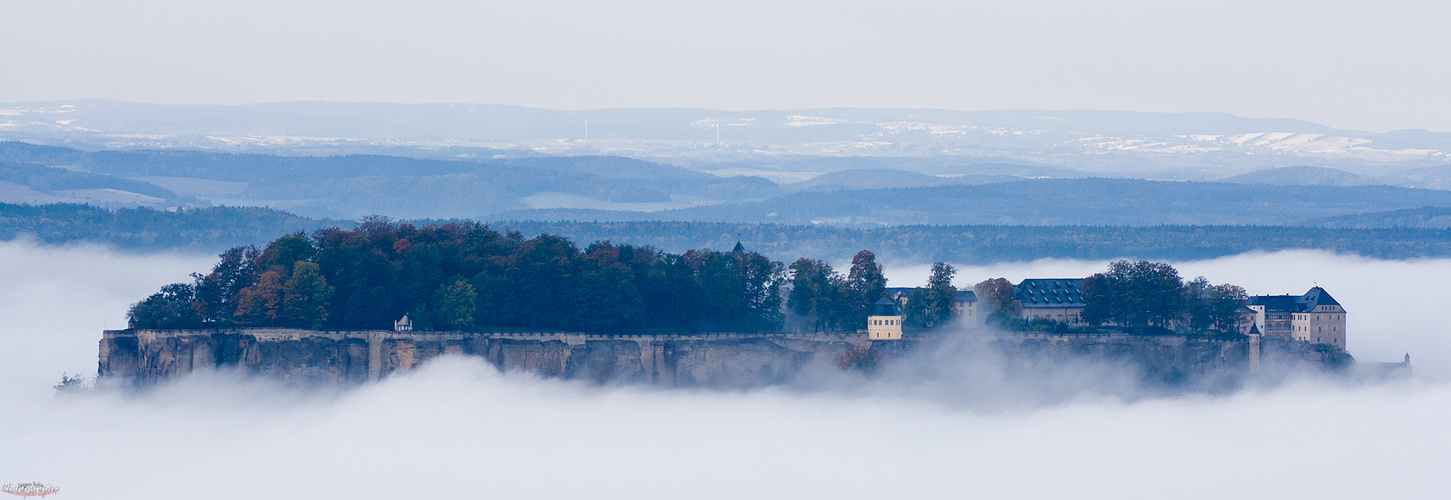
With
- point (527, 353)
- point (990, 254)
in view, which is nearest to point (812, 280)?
point (527, 353)

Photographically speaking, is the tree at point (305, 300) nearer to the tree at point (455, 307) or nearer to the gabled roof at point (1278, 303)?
the tree at point (455, 307)

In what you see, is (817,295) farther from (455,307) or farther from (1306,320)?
(1306,320)

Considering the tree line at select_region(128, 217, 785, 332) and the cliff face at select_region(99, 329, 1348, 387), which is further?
the tree line at select_region(128, 217, 785, 332)

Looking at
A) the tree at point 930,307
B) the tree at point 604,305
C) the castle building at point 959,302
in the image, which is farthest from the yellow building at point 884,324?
the tree at point 604,305

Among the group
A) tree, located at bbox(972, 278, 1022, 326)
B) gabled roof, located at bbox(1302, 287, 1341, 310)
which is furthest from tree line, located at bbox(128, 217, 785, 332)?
gabled roof, located at bbox(1302, 287, 1341, 310)

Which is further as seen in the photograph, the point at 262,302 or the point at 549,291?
the point at 549,291

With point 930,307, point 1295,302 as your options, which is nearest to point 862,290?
point 930,307

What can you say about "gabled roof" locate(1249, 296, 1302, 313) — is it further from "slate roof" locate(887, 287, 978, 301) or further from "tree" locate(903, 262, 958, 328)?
"tree" locate(903, 262, 958, 328)
